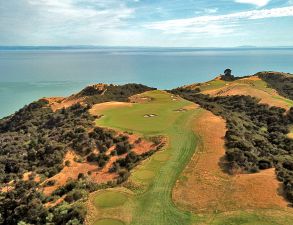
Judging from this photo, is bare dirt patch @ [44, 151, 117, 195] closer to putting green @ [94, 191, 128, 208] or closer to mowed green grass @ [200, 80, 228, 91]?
putting green @ [94, 191, 128, 208]

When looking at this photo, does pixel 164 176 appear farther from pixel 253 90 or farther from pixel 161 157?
pixel 253 90

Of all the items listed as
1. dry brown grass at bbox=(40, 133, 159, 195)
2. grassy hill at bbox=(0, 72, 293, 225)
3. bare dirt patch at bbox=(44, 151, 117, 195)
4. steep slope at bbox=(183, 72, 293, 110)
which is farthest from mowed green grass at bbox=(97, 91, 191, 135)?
steep slope at bbox=(183, 72, 293, 110)

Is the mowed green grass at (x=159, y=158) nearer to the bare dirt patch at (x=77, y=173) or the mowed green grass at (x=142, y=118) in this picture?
the mowed green grass at (x=142, y=118)

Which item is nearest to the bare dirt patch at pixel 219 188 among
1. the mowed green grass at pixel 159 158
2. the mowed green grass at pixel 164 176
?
the mowed green grass at pixel 164 176

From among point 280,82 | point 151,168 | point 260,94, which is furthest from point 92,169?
point 280,82

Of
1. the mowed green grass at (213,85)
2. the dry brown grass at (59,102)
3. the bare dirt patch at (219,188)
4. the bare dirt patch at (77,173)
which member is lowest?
the dry brown grass at (59,102)

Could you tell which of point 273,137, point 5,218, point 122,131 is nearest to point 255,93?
point 273,137
